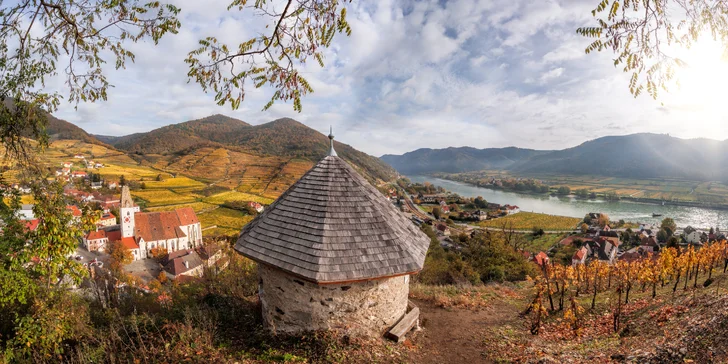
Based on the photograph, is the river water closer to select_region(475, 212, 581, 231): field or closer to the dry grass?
select_region(475, 212, 581, 231): field

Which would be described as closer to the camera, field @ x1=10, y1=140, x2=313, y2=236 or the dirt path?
the dirt path

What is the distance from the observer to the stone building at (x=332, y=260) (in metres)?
5.20

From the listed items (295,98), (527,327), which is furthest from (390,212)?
(527,327)

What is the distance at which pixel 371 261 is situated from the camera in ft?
17.4

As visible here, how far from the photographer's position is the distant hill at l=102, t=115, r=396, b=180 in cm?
9325

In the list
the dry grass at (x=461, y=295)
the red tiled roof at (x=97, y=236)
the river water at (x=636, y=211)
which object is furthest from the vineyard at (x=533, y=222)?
the red tiled roof at (x=97, y=236)

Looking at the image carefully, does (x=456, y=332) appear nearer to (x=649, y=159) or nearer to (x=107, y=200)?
(x=107, y=200)

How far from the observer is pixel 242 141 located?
112938mm

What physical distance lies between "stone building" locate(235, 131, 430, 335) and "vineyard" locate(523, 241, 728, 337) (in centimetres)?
411

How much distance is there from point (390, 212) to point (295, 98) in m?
3.76

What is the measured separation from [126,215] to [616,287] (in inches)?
1950

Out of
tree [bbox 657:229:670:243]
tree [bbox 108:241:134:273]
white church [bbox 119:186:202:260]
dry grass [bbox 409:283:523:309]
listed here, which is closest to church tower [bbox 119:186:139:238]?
white church [bbox 119:186:202:260]

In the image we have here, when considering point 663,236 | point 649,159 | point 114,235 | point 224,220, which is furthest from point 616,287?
point 649,159

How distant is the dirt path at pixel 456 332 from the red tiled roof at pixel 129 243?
44.0m
